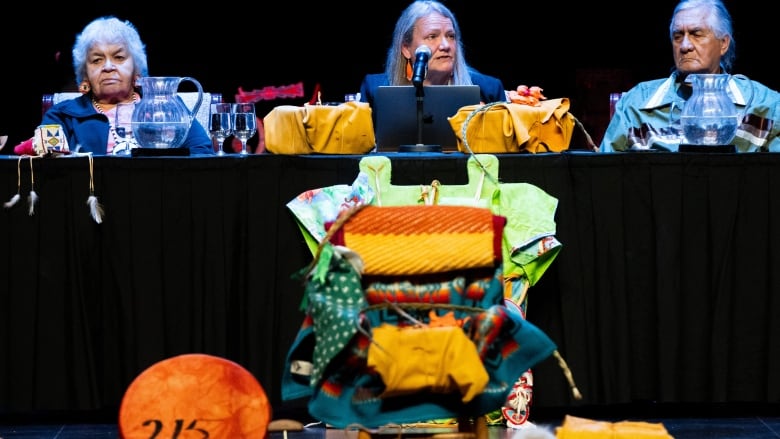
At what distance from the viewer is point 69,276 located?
3.66 meters

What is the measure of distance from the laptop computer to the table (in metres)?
0.38

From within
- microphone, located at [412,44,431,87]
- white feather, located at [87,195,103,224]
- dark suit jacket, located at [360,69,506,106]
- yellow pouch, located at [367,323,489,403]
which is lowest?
yellow pouch, located at [367,323,489,403]

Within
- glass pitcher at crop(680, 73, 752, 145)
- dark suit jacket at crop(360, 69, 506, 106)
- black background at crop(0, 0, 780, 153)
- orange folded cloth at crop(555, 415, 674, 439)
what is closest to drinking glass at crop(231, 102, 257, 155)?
dark suit jacket at crop(360, 69, 506, 106)

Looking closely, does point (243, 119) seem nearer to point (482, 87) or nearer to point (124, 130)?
point (124, 130)

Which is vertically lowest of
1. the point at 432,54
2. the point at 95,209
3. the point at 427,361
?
the point at 427,361

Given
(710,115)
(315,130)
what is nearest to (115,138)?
(315,130)

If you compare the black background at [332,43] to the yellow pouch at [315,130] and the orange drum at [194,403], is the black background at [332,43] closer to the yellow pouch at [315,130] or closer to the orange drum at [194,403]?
the yellow pouch at [315,130]

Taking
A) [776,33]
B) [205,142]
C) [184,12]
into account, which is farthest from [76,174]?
[776,33]

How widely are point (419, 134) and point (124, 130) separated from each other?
2.88 ft

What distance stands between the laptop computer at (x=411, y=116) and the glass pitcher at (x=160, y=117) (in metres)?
0.58

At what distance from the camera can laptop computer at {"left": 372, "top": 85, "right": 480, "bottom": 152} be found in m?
4.03

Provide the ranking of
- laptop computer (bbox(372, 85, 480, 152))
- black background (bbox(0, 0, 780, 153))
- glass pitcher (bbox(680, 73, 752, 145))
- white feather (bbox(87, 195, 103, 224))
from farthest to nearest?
black background (bbox(0, 0, 780, 153)) → laptop computer (bbox(372, 85, 480, 152)) → glass pitcher (bbox(680, 73, 752, 145)) → white feather (bbox(87, 195, 103, 224))

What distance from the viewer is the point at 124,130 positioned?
13.3 feet

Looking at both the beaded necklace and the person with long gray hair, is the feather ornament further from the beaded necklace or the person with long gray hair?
the person with long gray hair
